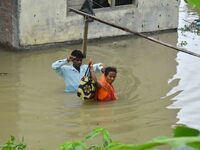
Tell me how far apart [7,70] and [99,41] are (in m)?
3.00

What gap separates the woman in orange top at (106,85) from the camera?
680 centimetres

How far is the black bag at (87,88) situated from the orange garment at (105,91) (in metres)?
0.09

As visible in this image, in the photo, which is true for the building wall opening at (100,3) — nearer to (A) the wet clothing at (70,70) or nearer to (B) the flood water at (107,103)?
(B) the flood water at (107,103)

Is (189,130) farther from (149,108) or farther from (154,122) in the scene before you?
(149,108)

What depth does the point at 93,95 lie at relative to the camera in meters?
6.98

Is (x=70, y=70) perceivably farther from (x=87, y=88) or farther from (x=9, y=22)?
(x=9, y=22)

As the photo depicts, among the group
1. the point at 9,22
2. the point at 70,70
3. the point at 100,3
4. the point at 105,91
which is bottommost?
the point at 105,91

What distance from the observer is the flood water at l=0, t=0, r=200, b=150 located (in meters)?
5.97

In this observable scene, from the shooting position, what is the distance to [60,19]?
401 inches

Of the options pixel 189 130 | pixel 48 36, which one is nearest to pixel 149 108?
pixel 48 36

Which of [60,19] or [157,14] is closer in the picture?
[60,19]

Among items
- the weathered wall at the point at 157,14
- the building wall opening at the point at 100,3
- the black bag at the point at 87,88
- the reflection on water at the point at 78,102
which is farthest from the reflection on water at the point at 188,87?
the building wall opening at the point at 100,3

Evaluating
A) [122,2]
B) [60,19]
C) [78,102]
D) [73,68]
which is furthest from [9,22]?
[78,102]

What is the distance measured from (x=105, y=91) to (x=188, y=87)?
1.75m
